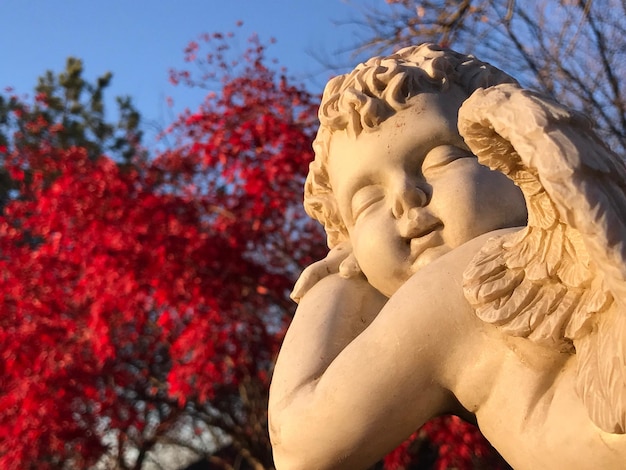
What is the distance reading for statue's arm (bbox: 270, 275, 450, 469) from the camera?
4.07ft

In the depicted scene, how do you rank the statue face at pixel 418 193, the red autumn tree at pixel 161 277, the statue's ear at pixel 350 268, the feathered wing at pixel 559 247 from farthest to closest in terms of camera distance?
the red autumn tree at pixel 161 277
the statue's ear at pixel 350 268
the statue face at pixel 418 193
the feathered wing at pixel 559 247

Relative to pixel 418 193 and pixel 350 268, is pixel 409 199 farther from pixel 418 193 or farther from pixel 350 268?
pixel 350 268

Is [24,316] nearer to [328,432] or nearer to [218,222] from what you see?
[218,222]

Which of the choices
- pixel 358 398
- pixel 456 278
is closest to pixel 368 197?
pixel 456 278

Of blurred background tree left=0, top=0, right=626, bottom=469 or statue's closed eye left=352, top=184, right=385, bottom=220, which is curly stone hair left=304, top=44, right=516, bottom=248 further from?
blurred background tree left=0, top=0, right=626, bottom=469

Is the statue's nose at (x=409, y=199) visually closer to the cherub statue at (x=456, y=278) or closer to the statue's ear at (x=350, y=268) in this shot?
the cherub statue at (x=456, y=278)

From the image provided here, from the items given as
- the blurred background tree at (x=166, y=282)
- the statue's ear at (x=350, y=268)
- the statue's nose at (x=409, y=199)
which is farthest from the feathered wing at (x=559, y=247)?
the blurred background tree at (x=166, y=282)

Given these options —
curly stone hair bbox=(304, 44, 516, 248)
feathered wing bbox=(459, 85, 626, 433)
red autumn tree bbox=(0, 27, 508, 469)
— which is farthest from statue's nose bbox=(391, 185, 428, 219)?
red autumn tree bbox=(0, 27, 508, 469)

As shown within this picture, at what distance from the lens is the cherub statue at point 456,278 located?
3.08 feet

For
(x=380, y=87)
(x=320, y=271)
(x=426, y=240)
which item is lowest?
(x=426, y=240)

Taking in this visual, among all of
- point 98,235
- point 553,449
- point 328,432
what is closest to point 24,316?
point 98,235

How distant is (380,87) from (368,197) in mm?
246

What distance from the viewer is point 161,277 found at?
134 inches

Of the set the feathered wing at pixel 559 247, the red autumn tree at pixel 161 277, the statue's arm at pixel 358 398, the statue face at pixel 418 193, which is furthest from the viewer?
the red autumn tree at pixel 161 277
